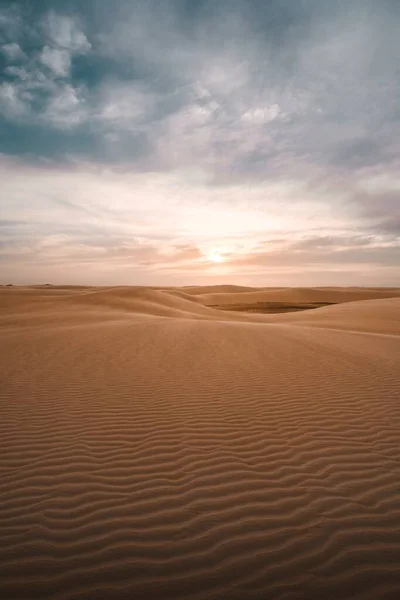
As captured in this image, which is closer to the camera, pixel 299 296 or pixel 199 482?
pixel 199 482

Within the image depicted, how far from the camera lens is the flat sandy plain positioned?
9.23 ft

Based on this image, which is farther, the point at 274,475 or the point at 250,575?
the point at 274,475

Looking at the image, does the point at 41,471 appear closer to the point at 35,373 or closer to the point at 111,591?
the point at 111,591

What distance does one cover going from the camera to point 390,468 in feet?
14.5

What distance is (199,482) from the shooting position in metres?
4.06

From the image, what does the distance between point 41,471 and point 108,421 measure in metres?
1.65

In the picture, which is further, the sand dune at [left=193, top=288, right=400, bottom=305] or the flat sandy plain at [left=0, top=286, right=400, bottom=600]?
the sand dune at [left=193, top=288, right=400, bottom=305]

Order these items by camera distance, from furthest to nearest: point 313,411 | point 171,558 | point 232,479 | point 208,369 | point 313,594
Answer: point 208,369
point 313,411
point 232,479
point 171,558
point 313,594

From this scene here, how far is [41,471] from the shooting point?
4.27m

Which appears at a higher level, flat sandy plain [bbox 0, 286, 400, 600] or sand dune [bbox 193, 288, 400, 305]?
sand dune [bbox 193, 288, 400, 305]

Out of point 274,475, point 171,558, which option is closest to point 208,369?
point 274,475

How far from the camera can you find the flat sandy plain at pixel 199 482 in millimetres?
2812

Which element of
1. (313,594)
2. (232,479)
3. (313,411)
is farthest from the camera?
(313,411)

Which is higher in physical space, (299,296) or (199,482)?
A: (299,296)
